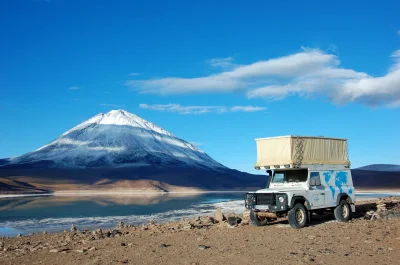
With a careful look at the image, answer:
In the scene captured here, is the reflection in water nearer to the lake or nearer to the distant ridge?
the lake

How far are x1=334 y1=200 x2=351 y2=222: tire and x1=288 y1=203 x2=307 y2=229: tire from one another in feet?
6.42

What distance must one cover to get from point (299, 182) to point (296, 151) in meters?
1.23

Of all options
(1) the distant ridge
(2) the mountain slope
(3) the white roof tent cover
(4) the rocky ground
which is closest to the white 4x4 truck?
(3) the white roof tent cover

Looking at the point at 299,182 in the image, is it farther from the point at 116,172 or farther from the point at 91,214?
the point at 116,172

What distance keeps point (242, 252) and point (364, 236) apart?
14.2 feet

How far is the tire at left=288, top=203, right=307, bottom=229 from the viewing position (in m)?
15.0

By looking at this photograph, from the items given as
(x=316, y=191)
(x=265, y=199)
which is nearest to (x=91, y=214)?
(x=265, y=199)

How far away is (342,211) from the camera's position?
56.0 ft

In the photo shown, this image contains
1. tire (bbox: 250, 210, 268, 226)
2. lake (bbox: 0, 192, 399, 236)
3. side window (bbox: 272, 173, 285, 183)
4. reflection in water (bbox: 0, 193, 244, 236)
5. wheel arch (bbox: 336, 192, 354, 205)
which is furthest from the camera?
reflection in water (bbox: 0, 193, 244, 236)

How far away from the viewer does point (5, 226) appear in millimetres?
28078

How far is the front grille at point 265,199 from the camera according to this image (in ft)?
50.4

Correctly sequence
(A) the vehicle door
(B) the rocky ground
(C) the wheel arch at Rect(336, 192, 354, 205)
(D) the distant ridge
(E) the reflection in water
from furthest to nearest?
(D) the distant ridge
(E) the reflection in water
(C) the wheel arch at Rect(336, 192, 354, 205)
(A) the vehicle door
(B) the rocky ground

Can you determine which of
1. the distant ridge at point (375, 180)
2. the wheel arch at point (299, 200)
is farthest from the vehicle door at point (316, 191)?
the distant ridge at point (375, 180)

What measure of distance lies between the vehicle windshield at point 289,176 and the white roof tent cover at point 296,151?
0.53 meters
